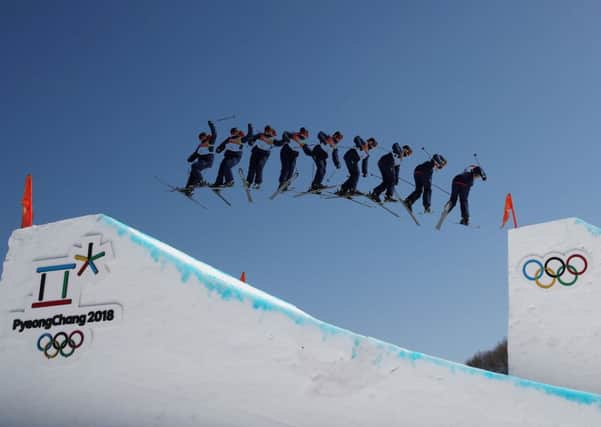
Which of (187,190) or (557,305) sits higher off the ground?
(187,190)

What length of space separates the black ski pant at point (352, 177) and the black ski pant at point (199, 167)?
128 inches

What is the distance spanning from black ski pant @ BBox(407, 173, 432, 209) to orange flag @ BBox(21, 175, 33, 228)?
8728 mm

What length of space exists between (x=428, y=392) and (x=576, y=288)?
4279 millimetres

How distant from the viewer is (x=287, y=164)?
48.4 ft

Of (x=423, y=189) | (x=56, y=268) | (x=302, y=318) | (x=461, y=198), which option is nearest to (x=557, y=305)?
(x=302, y=318)

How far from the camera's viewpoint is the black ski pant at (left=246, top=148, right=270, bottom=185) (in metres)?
14.6

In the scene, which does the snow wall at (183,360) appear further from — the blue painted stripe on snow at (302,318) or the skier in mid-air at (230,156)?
the skier in mid-air at (230,156)

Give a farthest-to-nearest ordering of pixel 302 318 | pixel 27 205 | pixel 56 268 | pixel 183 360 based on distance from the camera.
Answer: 1. pixel 27 205
2. pixel 56 268
3. pixel 183 360
4. pixel 302 318

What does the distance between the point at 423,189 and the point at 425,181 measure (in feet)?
0.65

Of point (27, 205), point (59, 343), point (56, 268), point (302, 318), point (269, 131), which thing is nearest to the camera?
point (302, 318)

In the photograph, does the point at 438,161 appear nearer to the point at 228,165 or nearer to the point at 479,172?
the point at 479,172

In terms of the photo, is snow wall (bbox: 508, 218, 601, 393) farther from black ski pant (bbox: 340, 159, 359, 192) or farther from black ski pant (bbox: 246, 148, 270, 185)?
black ski pant (bbox: 246, 148, 270, 185)

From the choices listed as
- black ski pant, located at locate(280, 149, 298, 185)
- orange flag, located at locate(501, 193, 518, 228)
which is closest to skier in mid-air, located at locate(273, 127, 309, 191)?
black ski pant, located at locate(280, 149, 298, 185)

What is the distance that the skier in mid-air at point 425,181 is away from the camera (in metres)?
15.2
